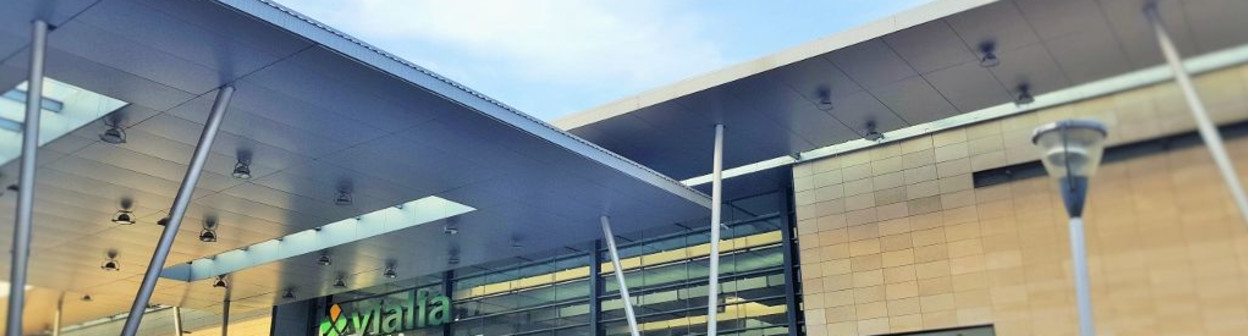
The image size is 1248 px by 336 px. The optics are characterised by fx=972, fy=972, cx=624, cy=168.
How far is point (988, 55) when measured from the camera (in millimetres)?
12906

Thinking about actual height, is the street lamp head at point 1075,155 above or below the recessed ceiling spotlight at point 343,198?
below

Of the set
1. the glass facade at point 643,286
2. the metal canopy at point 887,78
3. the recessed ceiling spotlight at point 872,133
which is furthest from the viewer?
the glass facade at point 643,286

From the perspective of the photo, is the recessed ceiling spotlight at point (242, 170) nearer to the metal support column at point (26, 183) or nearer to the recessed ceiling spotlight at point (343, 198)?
the recessed ceiling spotlight at point (343, 198)

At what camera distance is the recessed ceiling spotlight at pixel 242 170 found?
15.0 metres

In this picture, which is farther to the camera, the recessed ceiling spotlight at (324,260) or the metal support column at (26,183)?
the recessed ceiling spotlight at (324,260)

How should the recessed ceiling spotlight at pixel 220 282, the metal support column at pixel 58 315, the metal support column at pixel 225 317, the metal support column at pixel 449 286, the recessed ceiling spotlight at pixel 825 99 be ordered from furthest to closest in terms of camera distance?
the metal support column at pixel 225 317 < the metal support column at pixel 449 286 < the recessed ceiling spotlight at pixel 220 282 < the recessed ceiling spotlight at pixel 825 99 < the metal support column at pixel 58 315

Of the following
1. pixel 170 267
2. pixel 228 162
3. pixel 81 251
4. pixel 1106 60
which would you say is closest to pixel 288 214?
pixel 228 162

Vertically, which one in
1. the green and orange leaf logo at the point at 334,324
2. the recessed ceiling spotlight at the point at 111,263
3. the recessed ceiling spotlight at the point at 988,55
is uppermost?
the recessed ceiling spotlight at the point at 988,55

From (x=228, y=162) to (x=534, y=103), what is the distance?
4944 millimetres

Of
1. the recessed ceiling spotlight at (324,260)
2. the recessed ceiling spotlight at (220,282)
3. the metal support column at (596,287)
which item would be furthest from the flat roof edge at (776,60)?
the recessed ceiling spotlight at (220,282)

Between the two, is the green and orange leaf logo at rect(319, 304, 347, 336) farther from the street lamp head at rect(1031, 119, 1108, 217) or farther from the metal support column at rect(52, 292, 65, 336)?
the street lamp head at rect(1031, 119, 1108, 217)

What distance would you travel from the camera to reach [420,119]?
44.0ft

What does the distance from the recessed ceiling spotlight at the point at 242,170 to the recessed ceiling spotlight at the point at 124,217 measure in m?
3.59

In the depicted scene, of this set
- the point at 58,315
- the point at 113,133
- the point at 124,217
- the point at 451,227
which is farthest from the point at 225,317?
the point at 113,133
